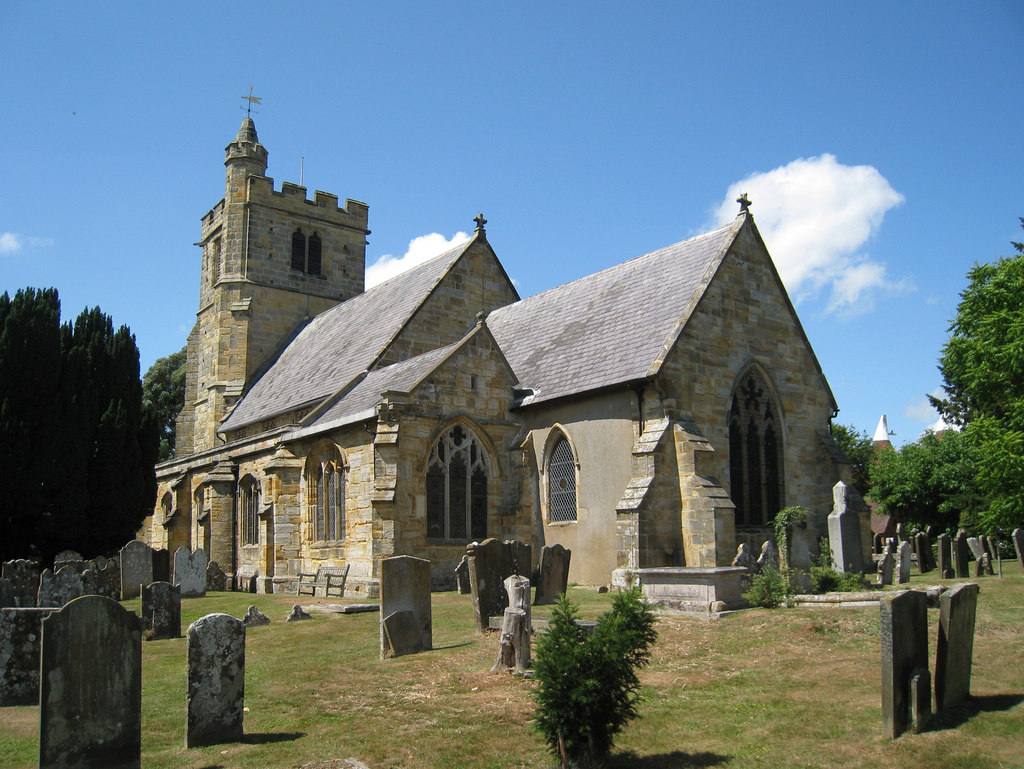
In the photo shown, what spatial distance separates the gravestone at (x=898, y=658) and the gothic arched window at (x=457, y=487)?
45.6ft

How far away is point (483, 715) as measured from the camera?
859cm

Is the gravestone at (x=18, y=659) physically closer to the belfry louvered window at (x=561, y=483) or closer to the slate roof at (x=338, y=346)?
the belfry louvered window at (x=561, y=483)

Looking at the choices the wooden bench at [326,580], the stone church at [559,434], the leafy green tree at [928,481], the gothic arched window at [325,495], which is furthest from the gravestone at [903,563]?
the leafy green tree at [928,481]

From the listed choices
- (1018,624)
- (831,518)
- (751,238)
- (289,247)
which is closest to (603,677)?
(1018,624)

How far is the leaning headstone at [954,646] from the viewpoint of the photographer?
8.01 metres

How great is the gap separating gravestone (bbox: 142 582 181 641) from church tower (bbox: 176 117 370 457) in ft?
68.3

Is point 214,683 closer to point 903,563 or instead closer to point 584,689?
point 584,689

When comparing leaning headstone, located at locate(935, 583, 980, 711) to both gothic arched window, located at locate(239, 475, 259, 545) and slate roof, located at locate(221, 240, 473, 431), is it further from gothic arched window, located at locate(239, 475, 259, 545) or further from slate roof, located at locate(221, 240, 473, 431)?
gothic arched window, located at locate(239, 475, 259, 545)

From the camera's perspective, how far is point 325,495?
888 inches

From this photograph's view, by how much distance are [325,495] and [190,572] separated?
381 cm

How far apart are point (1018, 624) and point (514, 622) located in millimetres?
7172

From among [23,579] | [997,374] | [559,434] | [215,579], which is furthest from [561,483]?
[997,374]

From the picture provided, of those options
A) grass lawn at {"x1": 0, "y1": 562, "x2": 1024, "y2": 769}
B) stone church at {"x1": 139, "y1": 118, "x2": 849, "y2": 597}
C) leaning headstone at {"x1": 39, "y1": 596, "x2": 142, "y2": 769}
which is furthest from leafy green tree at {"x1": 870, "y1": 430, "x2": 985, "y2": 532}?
leaning headstone at {"x1": 39, "y1": 596, "x2": 142, "y2": 769}

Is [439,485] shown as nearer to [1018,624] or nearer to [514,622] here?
[514,622]
